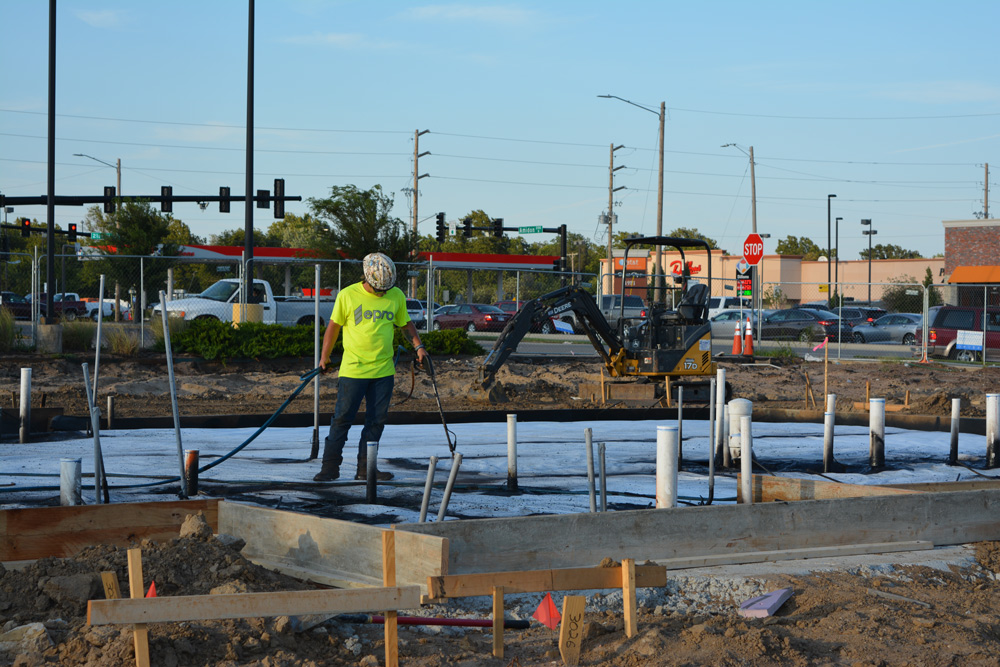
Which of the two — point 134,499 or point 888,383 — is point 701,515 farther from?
point 888,383

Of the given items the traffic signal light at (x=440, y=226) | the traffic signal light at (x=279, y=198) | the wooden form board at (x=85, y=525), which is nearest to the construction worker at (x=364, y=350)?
the wooden form board at (x=85, y=525)

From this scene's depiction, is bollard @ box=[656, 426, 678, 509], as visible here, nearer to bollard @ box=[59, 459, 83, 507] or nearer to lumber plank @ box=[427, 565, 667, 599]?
lumber plank @ box=[427, 565, 667, 599]

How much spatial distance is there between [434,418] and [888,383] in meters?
11.0

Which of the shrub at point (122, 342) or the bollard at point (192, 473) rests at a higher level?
the shrub at point (122, 342)

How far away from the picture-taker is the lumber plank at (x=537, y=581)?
4.66 m

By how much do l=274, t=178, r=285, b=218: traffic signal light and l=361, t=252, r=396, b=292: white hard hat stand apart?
19.2m

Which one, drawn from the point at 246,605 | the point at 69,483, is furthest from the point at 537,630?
the point at 69,483

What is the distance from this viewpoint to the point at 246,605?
13.0 ft

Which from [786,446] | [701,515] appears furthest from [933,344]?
[701,515]

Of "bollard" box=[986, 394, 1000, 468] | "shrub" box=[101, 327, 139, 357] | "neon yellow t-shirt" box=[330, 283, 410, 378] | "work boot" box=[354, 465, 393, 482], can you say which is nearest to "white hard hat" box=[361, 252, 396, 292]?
"neon yellow t-shirt" box=[330, 283, 410, 378]

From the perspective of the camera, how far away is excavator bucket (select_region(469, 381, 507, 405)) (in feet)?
50.6

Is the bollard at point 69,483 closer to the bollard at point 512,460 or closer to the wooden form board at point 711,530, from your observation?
the wooden form board at point 711,530

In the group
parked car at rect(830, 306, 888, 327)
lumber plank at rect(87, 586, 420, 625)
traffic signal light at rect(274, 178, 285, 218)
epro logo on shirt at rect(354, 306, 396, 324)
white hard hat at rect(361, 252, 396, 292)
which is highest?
traffic signal light at rect(274, 178, 285, 218)

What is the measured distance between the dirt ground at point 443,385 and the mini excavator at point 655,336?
39.8 inches
